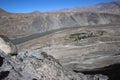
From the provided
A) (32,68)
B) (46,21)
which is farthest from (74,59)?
(46,21)

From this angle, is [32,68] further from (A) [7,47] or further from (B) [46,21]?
(B) [46,21]

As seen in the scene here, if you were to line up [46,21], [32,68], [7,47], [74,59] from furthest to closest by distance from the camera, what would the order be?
[46,21] < [74,59] < [7,47] < [32,68]

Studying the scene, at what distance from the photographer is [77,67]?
1036 centimetres

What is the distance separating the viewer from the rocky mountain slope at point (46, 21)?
58.7m

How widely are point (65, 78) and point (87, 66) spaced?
3.53 meters

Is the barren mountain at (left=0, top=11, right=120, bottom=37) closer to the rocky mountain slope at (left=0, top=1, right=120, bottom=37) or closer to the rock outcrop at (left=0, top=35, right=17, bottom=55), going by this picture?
the rocky mountain slope at (left=0, top=1, right=120, bottom=37)

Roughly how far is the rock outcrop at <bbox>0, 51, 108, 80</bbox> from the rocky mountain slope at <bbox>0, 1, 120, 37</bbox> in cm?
4977

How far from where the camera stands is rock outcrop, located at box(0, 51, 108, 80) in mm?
6211

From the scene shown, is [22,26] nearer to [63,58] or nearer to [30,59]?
[63,58]

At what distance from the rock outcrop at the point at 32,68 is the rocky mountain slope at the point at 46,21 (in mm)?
49767

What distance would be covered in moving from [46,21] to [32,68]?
55.6 metres

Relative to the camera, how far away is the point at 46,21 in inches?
2441

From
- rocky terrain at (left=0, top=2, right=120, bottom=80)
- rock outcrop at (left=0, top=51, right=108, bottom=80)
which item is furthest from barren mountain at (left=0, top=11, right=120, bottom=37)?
rock outcrop at (left=0, top=51, right=108, bottom=80)

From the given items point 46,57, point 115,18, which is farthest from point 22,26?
point 46,57
